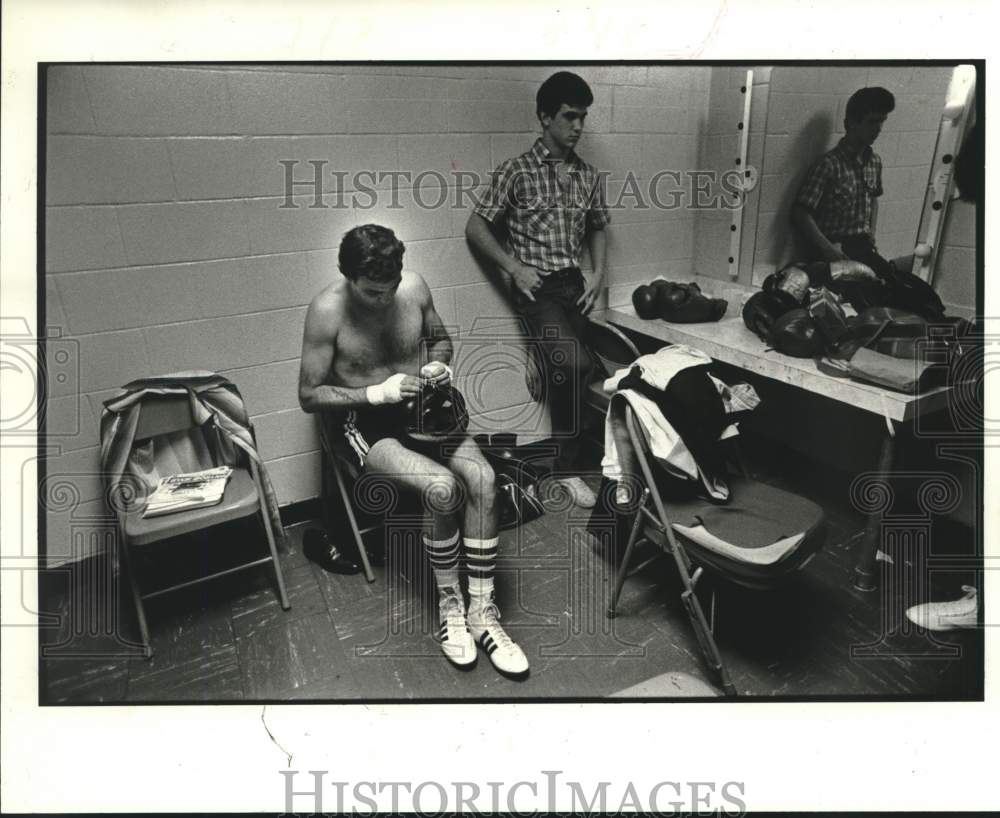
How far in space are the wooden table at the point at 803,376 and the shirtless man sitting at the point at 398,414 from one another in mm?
1140

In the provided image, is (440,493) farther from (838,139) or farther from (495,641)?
(838,139)

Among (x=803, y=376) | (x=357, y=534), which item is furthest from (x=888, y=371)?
(x=357, y=534)

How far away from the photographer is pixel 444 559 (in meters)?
2.02

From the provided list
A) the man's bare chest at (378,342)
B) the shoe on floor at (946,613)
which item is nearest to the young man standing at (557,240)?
the man's bare chest at (378,342)

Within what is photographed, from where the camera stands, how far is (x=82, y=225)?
2.00 meters

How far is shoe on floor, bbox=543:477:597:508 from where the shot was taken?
9.41 ft

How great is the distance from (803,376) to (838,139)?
3.69 feet

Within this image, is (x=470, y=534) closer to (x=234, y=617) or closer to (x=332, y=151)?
(x=234, y=617)

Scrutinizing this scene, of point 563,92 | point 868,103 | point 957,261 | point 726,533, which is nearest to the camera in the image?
point 726,533

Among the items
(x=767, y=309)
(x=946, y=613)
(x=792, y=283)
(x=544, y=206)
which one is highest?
(x=544, y=206)

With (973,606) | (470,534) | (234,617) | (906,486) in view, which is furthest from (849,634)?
(234,617)

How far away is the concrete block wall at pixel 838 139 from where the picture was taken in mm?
2061

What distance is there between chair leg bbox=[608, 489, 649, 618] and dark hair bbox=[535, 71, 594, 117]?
1.57 meters

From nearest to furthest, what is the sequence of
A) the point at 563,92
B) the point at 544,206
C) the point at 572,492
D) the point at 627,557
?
1. the point at 627,557
2. the point at 563,92
3. the point at 544,206
4. the point at 572,492
